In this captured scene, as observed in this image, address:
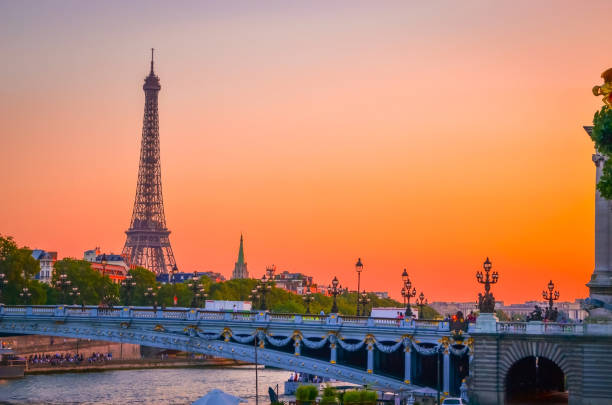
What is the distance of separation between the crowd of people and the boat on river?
502 cm

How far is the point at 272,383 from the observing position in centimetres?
11300

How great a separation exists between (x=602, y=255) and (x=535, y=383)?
1707 centimetres

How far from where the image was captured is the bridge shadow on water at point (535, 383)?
68.1 metres

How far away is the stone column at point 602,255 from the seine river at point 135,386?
3573 cm

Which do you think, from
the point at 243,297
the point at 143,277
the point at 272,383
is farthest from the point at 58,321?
the point at 243,297

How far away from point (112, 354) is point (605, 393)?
94394 mm

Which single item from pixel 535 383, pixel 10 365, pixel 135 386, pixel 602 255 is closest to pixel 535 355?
pixel 602 255

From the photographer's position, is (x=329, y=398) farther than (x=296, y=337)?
No

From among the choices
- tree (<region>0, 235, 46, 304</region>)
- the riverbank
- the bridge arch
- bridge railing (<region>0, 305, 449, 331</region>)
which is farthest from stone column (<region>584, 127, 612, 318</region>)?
tree (<region>0, 235, 46, 304</region>)

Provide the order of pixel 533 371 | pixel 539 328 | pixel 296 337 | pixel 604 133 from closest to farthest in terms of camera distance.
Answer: pixel 604 133 < pixel 539 328 < pixel 296 337 < pixel 533 371

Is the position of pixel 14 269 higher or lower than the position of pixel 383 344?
higher

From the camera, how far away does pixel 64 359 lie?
127m

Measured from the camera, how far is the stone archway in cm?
6288

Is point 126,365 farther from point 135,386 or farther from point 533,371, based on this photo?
point 533,371
